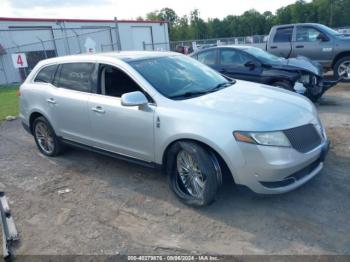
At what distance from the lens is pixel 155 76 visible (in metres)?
4.17

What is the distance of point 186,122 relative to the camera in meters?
3.59

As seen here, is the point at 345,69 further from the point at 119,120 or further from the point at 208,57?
the point at 119,120

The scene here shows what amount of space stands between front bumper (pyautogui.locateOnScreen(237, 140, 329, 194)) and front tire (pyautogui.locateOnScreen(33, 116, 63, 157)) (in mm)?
3373

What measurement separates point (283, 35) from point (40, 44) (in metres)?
18.3

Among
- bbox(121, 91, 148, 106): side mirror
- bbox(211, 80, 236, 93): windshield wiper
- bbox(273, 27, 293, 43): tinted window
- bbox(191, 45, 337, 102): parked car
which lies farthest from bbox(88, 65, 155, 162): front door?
bbox(273, 27, 293, 43): tinted window

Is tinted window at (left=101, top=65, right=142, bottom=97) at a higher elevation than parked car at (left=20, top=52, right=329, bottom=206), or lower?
higher

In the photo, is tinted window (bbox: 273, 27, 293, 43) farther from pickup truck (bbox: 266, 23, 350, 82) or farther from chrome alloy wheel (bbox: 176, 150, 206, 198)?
chrome alloy wheel (bbox: 176, 150, 206, 198)

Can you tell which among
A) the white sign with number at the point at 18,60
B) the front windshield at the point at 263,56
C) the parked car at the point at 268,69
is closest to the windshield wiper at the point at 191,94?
the parked car at the point at 268,69

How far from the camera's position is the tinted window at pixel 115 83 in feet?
13.8

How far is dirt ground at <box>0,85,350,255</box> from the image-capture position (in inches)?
124

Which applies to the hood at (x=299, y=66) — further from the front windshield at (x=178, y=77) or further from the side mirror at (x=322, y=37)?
the front windshield at (x=178, y=77)

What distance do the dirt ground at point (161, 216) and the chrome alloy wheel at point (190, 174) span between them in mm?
226

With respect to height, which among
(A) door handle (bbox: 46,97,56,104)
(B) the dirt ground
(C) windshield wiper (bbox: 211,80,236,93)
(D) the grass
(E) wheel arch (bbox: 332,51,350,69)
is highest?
(C) windshield wiper (bbox: 211,80,236,93)

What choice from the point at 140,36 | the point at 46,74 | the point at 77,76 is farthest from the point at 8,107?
the point at 140,36
